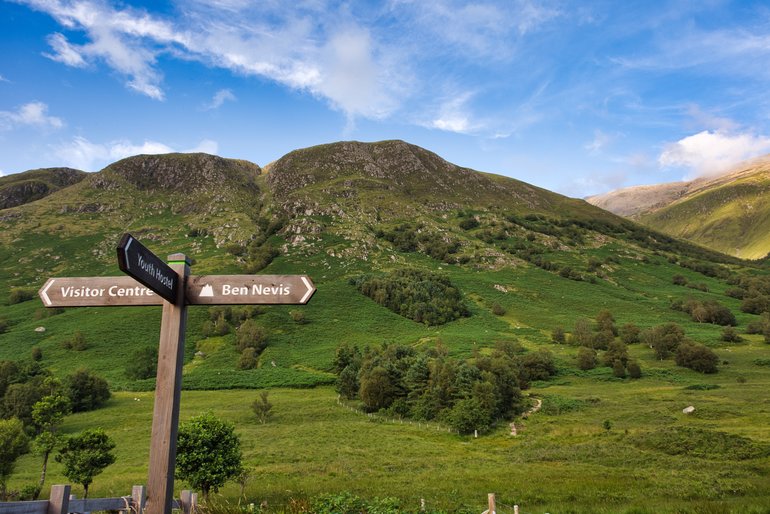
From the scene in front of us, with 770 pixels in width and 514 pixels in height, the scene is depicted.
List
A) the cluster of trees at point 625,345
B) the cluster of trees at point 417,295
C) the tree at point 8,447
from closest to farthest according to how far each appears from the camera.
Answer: the tree at point 8,447, the cluster of trees at point 625,345, the cluster of trees at point 417,295

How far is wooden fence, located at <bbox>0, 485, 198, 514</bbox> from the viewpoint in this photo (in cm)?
502

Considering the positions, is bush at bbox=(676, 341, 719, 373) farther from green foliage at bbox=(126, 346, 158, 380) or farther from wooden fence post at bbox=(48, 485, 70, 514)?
green foliage at bbox=(126, 346, 158, 380)

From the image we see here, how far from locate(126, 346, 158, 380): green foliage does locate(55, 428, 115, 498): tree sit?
207 ft

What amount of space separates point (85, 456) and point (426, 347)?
6682 centimetres

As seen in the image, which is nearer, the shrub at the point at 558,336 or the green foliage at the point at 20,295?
the shrub at the point at 558,336

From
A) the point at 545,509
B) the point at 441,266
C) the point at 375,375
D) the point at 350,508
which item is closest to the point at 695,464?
the point at 545,509

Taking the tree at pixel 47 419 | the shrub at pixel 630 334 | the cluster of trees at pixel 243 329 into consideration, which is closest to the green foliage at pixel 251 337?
the cluster of trees at pixel 243 329

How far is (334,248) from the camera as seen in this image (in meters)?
162

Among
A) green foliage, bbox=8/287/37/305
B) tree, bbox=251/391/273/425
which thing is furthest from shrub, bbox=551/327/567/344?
green foliage, bbox=8/287/37/305

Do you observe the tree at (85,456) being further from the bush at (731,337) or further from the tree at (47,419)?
the bush at (731,337)

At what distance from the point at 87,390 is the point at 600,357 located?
94962 millimetres

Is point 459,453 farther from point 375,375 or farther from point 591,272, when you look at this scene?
point 591,272

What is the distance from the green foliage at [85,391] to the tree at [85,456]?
4407 centimetres

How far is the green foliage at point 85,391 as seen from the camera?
65250 mm
